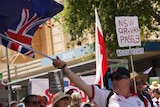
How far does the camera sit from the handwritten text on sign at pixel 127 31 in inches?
374

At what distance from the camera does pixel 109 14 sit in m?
16.6

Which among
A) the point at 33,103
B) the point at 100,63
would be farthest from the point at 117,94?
the point at 100,63

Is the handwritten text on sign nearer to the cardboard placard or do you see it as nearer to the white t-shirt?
the cardboard placard

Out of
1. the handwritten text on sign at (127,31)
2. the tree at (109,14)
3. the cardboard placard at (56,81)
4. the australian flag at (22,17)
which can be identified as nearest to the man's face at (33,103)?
the cardboard placard at (56,81)

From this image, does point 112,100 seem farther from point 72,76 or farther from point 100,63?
point 100,63

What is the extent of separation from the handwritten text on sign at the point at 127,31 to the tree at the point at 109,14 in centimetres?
648

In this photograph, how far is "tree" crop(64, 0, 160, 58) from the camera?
16391 mm

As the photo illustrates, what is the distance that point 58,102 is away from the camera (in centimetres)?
659

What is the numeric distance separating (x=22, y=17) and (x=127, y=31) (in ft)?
12.5

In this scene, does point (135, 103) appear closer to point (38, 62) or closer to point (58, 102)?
point (58, 102)

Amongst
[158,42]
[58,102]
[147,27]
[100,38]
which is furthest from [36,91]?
[158,42]

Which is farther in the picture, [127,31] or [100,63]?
[127,31]

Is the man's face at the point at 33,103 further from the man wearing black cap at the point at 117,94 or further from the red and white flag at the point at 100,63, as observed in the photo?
the red and white flag at the point at 100,63

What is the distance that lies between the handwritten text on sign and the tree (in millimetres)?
6482
